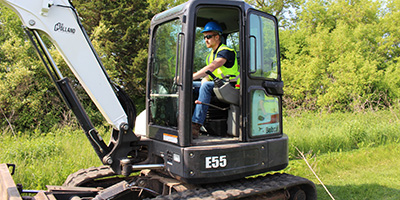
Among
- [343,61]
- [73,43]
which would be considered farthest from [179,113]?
[343,61]

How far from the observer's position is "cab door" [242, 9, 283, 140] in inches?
139

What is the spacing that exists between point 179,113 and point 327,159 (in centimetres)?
513

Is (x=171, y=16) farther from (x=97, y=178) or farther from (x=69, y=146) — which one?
(x=69, y=146)

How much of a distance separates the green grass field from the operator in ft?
9.11

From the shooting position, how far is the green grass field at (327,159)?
5223 mm

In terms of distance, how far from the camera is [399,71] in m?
18.0

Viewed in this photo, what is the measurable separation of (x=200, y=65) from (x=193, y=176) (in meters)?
1.81

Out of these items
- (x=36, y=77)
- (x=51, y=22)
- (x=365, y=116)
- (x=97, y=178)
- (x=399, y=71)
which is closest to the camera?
(x=51, y=22)

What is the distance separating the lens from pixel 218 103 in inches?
145

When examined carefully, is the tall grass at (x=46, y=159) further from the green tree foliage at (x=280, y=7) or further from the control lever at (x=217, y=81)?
the green tree foliage at (x=280, y=7)

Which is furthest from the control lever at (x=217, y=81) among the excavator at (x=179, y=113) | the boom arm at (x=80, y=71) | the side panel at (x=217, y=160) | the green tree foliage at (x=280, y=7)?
the green tree foliage at (x=280, y=7)

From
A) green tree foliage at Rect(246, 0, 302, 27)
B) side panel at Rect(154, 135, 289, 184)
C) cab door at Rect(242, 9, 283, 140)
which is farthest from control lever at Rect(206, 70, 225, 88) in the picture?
green tree foliage at Rect(246, 0, 302, 27)

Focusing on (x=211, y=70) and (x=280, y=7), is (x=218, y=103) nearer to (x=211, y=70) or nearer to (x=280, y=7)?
(x=211, y=70)

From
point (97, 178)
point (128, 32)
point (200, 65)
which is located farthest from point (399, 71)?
point (97, 178)
